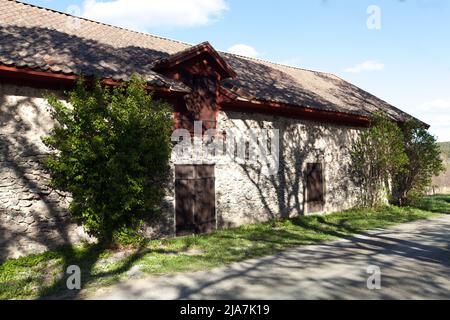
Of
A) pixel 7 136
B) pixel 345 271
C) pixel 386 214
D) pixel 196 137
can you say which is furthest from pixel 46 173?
pixel 386 214

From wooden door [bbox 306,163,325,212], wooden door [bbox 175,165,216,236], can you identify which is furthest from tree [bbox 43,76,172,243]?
wooden door [bbox 306,163,325,212]

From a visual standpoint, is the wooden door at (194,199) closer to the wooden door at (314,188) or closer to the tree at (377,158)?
the wooden door at (314,188)

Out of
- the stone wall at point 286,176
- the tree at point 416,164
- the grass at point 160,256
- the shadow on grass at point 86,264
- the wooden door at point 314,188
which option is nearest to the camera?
the shadow on grass at point 86,264

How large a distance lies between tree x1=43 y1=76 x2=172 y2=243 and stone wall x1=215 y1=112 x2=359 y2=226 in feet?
9.72

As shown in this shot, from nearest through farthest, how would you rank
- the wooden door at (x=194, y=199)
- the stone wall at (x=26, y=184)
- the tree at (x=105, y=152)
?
the stone wall at (x=26, y=184) → the tree at (x=105, y=152) → the wooden door at (x=194, y=199)

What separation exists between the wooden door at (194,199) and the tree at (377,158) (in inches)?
279

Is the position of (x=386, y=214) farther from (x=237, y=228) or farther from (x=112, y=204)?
(x=112, y=204)

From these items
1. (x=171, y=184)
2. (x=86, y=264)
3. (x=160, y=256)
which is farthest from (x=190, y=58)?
(x=86, y=264)

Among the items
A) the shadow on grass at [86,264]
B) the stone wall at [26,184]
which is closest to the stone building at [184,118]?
the stone wall at [26,184]

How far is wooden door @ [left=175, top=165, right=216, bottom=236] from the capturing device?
968 cm

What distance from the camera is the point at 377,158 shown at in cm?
1457

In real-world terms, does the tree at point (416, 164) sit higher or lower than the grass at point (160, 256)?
higher

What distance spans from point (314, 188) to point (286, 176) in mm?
1571

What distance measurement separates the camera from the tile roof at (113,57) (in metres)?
8.18
